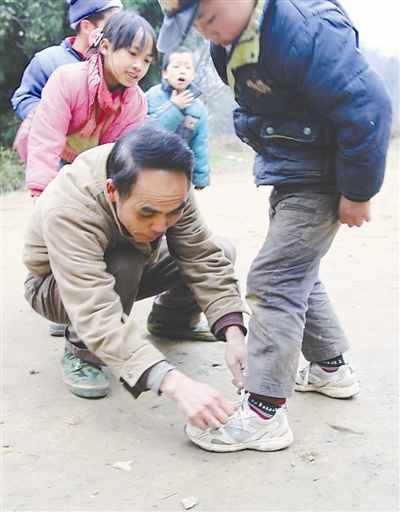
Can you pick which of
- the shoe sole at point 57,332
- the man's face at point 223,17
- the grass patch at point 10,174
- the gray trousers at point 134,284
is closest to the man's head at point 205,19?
the man's face at point 223,17

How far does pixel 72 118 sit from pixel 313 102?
54.0 inches

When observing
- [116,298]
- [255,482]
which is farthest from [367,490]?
A: [116,298]

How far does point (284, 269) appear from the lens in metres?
2.32

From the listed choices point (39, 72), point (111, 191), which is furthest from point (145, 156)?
point (39, 72)

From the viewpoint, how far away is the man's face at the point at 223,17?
6.43 ft

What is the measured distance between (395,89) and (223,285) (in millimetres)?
8486

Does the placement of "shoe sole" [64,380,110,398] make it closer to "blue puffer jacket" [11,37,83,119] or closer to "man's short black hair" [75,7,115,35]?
"blue puffer jacket" [11,37,83,119]

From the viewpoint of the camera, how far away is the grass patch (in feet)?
25.1

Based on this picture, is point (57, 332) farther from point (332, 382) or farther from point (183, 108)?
point (183, 108)

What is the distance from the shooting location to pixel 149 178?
211cm

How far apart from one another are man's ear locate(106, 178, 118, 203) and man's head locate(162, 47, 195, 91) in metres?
2.76

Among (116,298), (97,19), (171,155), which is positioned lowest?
(116,298)

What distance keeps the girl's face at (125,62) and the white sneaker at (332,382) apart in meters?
1.41

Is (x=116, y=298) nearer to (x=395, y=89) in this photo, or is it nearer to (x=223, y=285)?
(x=223, y=285)
